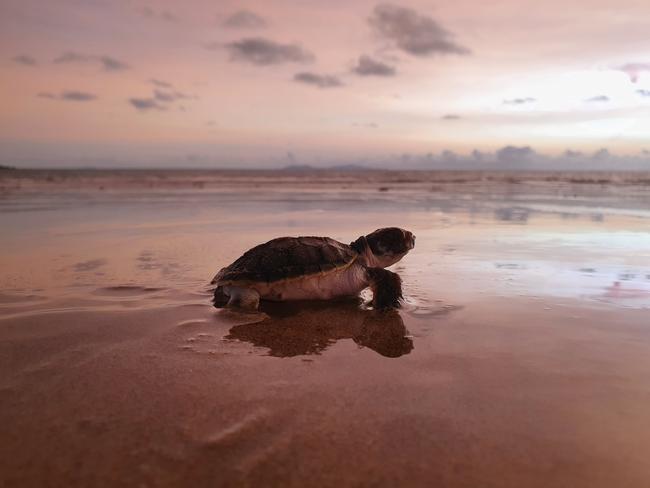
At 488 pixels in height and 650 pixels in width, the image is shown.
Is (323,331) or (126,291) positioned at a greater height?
(126,291)

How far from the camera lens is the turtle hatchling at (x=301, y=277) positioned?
17.9 ft

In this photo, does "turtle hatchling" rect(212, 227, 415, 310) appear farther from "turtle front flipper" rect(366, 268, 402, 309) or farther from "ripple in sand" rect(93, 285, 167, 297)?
"ripple in sand" rect(93, 285, 167, 297)

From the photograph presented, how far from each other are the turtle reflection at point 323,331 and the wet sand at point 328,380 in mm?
28

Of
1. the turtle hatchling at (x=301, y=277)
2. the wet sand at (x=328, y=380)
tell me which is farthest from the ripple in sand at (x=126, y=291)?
the turtle hatchling at (x=301, y=277)

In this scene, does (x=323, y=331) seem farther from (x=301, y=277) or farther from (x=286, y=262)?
(x=286, y=262)

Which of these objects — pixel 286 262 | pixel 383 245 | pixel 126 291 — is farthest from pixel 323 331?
pixel 126 291

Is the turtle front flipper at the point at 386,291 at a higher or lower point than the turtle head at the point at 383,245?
lower

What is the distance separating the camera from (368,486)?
2.26 meters

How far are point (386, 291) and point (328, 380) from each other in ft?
7.03

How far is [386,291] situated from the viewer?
5465mm

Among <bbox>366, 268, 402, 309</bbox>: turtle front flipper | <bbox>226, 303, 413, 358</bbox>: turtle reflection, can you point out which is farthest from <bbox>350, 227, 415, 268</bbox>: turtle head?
<bbox>226, 303, 413, 358</bbox>: turtle reflection

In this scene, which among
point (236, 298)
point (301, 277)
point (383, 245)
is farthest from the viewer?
point (383, 245)

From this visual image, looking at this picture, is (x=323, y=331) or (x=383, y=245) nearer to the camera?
(x=323, y=331)

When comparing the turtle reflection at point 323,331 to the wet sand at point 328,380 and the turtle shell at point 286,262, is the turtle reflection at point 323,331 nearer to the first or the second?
the wet sand at point 328,380
